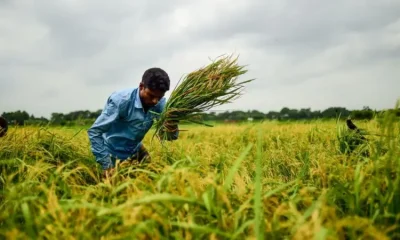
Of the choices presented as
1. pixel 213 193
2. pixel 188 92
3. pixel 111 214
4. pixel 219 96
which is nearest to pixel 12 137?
pixel 188 92

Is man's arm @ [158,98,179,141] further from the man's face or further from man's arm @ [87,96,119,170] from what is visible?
man's arm @ [87,96,119,170]

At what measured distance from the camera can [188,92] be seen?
2.97 metres

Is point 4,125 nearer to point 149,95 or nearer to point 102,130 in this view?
point 102,130

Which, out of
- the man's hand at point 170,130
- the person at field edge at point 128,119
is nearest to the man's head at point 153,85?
the person at field edge at point 128,119

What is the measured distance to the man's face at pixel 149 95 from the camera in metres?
2.85

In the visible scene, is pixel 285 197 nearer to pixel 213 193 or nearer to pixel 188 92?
pixel 213 193

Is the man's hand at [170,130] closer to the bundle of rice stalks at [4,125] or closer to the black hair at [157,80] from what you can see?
the black hair at [157,80]

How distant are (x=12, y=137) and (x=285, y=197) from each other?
3.12m

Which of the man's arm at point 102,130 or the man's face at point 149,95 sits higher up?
the man's face at point 149,95

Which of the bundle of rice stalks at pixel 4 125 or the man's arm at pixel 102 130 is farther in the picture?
the bundle of rice stalks at pixel 4 125

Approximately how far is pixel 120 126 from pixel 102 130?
30 cm

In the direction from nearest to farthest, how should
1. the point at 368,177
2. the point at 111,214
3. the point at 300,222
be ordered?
the point at 300,222, the point at 111,214, the point at 368,177

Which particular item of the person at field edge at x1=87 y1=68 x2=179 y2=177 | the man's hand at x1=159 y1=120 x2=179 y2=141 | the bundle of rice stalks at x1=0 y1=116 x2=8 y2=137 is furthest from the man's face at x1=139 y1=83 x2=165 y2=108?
the bundle of rice stalks at x1=0 y1=116 x2=8 y2=137

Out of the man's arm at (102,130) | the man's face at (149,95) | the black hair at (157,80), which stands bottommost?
the man's arm at (102,130)
